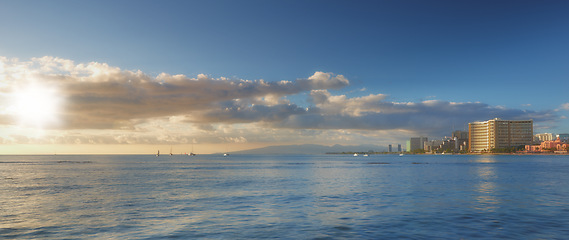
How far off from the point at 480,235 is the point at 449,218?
6.40m

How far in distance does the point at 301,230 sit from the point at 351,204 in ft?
47.6

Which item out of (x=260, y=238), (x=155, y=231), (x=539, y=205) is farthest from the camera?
(x=539, y=205)

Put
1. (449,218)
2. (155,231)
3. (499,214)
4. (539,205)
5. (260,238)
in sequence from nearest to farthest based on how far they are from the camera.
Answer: (260,238) < (155,231) < (449,218) < (499,214) < (539,205)

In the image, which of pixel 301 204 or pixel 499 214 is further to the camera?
pixel 301 204

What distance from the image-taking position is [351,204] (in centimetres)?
4066

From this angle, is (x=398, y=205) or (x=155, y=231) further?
(x=398, y=205)

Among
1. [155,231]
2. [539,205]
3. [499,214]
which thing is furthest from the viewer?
[539,205]

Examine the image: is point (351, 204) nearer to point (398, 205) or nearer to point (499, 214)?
point (398, 205)

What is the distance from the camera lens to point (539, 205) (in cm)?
3934

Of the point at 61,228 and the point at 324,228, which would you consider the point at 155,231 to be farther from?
the point at 324,228

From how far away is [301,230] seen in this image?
27.5 m

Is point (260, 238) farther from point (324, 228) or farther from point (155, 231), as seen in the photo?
point (155, 231)

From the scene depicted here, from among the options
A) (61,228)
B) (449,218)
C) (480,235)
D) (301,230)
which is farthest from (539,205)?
(61,228)

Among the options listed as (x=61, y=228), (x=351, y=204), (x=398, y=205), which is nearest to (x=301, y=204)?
(x=351, y=204)
